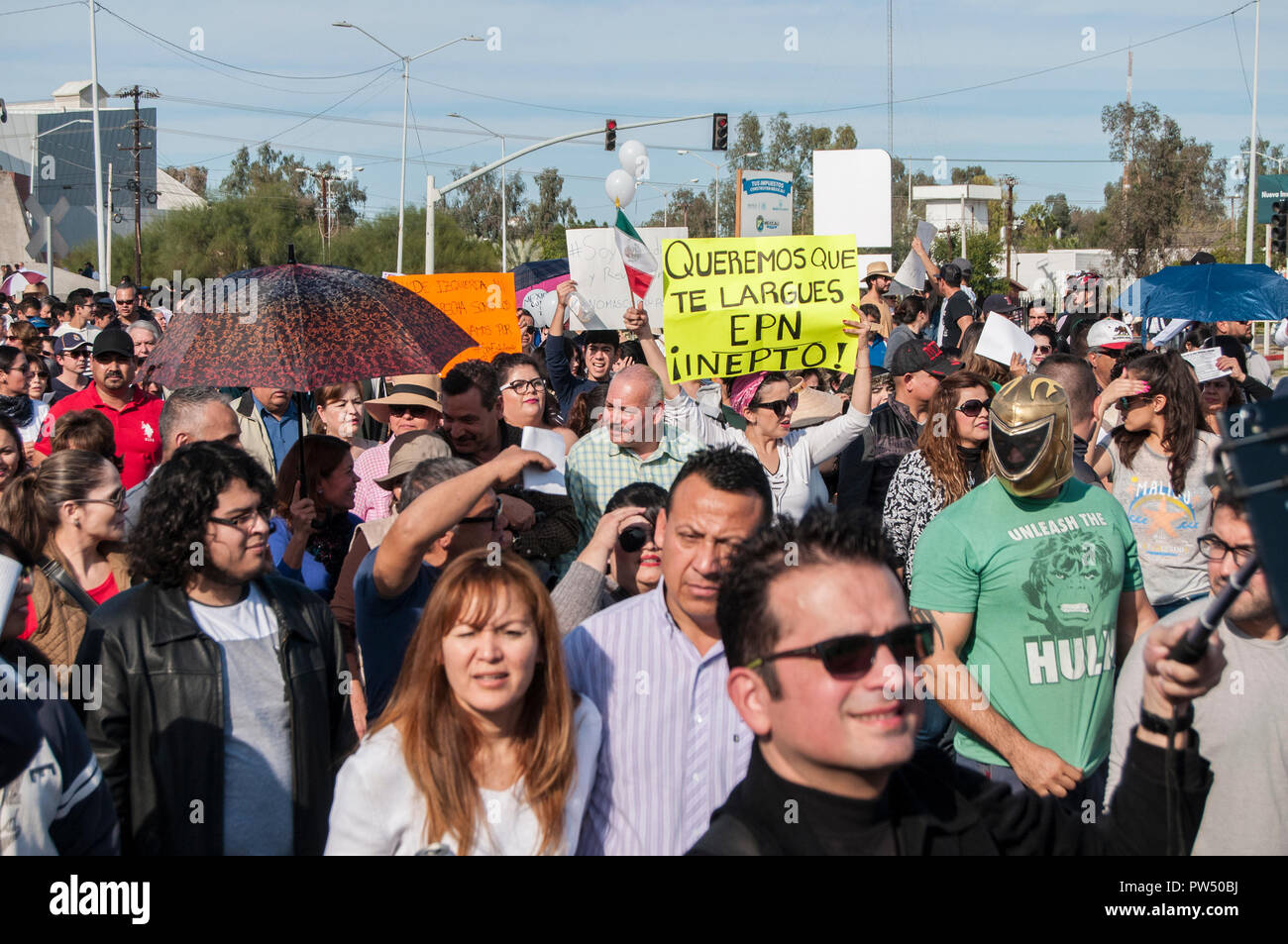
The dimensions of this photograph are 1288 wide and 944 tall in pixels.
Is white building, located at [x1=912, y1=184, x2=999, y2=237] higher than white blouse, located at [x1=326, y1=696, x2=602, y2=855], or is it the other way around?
white building, located at [x1=912, y1=184, x2=999, y2=237]

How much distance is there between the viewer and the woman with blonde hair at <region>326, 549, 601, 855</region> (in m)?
2.66

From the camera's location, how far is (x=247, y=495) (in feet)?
12.0

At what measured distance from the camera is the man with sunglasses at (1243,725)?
10.0 feet

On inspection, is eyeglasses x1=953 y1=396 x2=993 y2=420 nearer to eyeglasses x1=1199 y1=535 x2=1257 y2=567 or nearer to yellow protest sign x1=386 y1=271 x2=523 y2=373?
eyeglasses x1=1199 y1=535 x2=1257 y2=567

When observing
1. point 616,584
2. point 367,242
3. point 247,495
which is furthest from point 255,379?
point 367,242

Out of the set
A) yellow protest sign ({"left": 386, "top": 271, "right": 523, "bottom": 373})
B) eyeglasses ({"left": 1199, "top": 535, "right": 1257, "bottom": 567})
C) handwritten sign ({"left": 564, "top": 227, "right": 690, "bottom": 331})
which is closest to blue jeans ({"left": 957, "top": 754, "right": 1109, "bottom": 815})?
eyeglasses ({"left": 1199, "top": 535, "right": 1257, "bottom": 567})

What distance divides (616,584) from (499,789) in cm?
143

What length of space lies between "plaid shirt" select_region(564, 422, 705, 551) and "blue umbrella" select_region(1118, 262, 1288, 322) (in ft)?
21.0

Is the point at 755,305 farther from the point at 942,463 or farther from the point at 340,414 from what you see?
the point at 340,414

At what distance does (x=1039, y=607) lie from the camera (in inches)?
154

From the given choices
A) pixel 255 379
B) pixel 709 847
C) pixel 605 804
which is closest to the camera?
pixel 709 847

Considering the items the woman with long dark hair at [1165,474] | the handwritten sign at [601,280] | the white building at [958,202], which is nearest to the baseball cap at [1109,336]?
the handwritten sign at [601,280]
